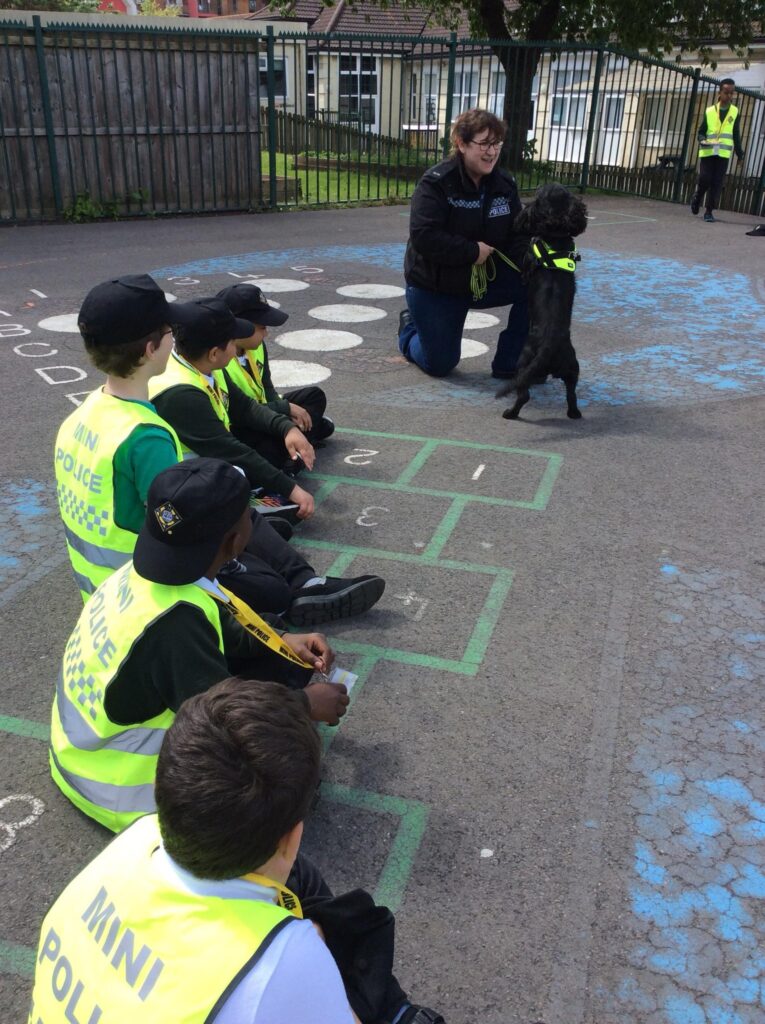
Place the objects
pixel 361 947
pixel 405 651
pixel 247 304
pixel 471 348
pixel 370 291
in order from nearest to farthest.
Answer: pixel 361 947
pixel 405 651
pixel 247 304
pixel 471 348
pixel 370 291

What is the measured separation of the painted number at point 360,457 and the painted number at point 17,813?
116 inches

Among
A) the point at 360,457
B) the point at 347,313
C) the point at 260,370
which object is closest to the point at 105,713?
the point at 260,370

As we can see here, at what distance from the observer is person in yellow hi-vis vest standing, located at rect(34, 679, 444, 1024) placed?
1434mm

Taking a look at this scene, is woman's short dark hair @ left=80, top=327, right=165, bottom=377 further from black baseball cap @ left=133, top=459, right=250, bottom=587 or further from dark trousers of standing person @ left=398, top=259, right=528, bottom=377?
dark trousers of standing person @ left=398, top=259, right=528, bottom=377

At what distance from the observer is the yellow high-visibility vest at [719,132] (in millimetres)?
13273

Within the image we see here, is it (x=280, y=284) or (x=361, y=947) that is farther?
(x=280, y=284)

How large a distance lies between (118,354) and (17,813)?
60.8 inches

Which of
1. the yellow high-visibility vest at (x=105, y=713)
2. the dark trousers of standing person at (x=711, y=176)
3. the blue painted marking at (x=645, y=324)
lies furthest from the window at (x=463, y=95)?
the yellow high-visibility vest at (x=105, y=713)

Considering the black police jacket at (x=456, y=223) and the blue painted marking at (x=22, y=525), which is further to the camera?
the black police jacket at (x=456, y=223)

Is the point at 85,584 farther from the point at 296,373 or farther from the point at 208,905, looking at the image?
the point at 296,373

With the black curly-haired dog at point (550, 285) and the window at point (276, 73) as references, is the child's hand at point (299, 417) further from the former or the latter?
the window at point (276, 73)

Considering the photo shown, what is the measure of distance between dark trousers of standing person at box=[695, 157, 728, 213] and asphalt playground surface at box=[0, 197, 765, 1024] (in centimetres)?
790

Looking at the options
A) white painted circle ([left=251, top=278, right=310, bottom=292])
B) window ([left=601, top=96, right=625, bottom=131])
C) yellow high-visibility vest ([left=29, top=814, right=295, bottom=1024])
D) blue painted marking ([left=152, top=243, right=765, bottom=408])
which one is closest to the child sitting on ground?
blue painted marking ([left=152, top=243, right=765, bottom=408])

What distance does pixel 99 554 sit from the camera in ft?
9.94
